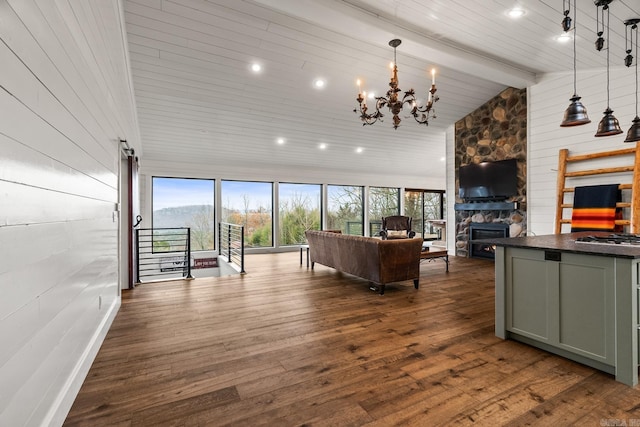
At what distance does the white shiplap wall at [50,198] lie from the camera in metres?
1.13

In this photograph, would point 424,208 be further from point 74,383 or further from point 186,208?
point 74,383

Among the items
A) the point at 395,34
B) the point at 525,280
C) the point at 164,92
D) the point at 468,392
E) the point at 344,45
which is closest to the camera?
the point at 468,392

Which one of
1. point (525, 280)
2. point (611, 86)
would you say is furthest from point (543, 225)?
point (525, 280)

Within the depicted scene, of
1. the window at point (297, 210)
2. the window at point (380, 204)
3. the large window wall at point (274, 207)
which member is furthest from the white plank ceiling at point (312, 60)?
the window at point (380, 204)

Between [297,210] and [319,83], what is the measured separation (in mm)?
4447

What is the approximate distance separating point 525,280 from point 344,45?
3.70 metres

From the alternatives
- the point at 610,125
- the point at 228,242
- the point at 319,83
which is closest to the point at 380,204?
the point at 228,242

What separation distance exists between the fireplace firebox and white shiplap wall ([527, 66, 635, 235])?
60 centimetres

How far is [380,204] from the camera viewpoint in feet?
33.3

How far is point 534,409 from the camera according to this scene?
70.1 inches

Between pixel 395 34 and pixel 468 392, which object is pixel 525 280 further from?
pixel 395 34

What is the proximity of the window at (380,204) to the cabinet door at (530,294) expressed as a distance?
7.04 metres

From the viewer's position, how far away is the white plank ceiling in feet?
11.2

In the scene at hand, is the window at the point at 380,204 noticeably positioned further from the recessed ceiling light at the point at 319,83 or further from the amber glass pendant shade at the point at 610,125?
the amber glass pendant shade at the point at 610,125
